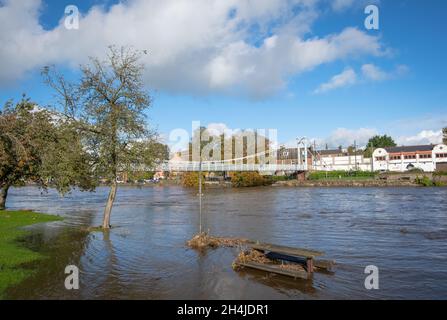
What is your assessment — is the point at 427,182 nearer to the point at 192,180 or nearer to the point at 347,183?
the point at 347,183

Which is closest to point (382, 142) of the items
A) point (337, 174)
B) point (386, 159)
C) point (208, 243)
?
point (386, 159)

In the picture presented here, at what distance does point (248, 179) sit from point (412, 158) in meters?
49.9

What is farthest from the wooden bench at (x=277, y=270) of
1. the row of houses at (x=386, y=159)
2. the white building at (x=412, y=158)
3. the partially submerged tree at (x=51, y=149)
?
the white building at (x=412, y=158)

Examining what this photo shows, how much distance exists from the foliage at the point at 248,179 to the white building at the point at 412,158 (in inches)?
1571

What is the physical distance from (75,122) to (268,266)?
13.1 metres

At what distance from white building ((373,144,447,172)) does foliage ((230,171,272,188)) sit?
39.9 metres

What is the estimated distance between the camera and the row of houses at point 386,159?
323 feet

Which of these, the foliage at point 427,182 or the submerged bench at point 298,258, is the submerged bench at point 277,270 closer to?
the submerged bench at point 298,258

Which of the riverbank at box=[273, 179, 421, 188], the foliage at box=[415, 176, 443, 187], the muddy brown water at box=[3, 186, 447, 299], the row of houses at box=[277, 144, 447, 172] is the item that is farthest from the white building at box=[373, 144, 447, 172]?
the muddy brown water at box=[3, 186, 447, 299]

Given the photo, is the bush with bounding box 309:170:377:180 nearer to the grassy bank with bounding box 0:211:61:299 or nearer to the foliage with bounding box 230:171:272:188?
the foliage with bounding box 230:171:272:188

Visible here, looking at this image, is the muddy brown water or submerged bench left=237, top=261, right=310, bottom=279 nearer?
the muddy brown water

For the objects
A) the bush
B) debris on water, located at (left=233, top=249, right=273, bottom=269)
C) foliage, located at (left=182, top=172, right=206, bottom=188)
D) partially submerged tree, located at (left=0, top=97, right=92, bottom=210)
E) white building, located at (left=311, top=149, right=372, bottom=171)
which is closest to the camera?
debris on water, located at (left=233, top=249, right=273, bottom=269)

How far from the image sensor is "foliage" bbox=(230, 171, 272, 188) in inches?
3513
